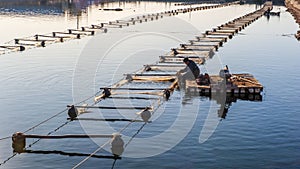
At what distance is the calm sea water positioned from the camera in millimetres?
30359

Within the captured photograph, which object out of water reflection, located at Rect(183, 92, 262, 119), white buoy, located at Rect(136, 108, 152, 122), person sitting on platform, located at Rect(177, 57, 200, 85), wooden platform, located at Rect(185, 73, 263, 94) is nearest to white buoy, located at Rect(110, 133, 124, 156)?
white buoy, located at Rect(136, 108, 152, 122)

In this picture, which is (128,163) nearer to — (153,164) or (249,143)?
(153,164)

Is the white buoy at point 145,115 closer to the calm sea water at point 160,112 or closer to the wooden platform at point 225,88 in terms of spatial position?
the calm sea water at point 160,112

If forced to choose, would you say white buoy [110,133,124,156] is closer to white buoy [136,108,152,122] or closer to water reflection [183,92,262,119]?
white buoy [136,108,152,122]

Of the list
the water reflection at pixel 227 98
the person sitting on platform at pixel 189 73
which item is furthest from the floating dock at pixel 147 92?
the person sitting on platform at pixel 189 73

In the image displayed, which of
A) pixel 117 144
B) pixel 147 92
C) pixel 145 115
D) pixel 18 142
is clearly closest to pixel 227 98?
pixel 147 92

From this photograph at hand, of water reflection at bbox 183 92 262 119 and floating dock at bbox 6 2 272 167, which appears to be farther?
water reflection at bbox 183 92 262 119

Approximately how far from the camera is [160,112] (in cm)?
4134

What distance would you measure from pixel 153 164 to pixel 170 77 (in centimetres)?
2522

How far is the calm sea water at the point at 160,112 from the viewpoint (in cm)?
3036

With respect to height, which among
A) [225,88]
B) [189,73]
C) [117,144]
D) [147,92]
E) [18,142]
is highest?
[189,73]

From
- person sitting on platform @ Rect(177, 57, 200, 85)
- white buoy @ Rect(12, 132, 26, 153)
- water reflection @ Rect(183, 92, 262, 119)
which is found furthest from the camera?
person sitting on platform @ Rect(177, 57, 200, 85)

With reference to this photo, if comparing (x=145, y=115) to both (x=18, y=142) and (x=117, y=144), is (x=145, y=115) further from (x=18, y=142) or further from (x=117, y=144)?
(x=18, y=142)

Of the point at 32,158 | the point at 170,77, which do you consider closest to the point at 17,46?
the point at 170,77
